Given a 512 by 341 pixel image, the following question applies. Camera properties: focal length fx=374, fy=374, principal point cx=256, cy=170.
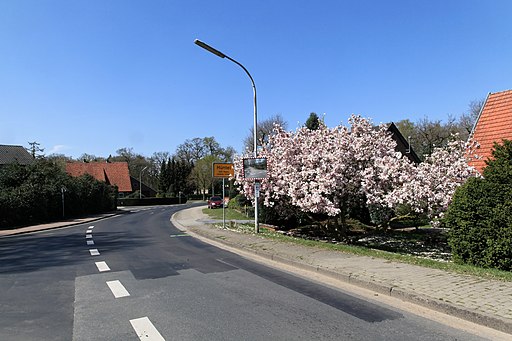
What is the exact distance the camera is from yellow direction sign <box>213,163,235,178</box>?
18719 mm

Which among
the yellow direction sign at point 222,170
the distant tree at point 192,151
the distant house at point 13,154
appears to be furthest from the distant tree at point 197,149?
the yellow direction sign at point 222,170

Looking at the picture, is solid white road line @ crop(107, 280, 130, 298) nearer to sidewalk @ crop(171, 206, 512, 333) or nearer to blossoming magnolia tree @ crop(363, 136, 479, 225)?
sidewalk @ crop(171, 206, 512, 333)

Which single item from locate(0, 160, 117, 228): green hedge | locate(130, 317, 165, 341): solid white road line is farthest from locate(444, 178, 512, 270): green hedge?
locate(0, 160, 117, 228): green hedge

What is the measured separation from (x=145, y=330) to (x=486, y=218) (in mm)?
7308

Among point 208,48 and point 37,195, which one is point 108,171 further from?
point 208,48

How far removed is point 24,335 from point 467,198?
874 centimetres

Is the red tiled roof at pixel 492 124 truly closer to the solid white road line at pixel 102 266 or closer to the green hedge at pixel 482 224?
the green hedge at pixel 482 224

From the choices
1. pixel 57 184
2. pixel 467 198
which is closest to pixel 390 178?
pixel 467 198

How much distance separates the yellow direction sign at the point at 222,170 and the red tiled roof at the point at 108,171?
5858 cm

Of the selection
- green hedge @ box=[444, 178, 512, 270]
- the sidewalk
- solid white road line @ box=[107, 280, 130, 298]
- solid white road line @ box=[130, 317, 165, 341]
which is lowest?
solid white road line @ box=[107, 280, 130, 298]

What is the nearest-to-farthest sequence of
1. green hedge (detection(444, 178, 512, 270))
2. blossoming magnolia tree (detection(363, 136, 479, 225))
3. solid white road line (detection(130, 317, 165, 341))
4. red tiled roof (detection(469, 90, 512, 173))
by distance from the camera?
solid white road line (detection(130, 317, 165, 341)), green hedge (detection(444, 178, 512, 270)), blossoming magnolia tree (detection(363, 136, 479, 225)), red tiled roof (detection(469, 90, 512, 173))

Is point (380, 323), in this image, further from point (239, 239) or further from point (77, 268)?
point (239, 239)

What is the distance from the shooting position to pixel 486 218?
8.13 m

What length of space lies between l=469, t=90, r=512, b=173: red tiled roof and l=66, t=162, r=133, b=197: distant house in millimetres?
66791
